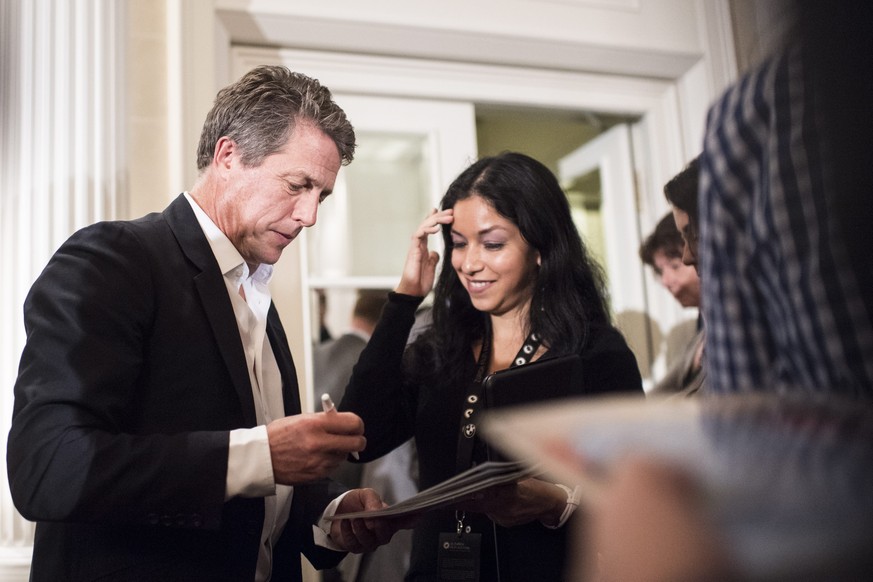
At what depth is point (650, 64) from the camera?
2.77 meters

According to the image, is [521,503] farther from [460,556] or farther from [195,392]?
Answer: [195,392]

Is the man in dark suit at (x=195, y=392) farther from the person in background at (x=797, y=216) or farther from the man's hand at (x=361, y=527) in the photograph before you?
the person in background at (x=797, y=216)

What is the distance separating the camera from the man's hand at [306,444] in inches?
42.6

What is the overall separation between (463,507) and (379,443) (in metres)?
0.56

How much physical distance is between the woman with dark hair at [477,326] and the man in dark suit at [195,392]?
222 millimetres

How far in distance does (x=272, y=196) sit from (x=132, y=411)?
483mm

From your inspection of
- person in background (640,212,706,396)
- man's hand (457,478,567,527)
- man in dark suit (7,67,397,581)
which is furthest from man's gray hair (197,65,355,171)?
person in background (640,212,706,396)

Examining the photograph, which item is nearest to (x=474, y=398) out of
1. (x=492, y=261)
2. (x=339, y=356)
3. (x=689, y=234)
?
(x=492, y=261)

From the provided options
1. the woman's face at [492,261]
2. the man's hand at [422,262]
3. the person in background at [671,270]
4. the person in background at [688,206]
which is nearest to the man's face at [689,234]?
the person in background at [688,206]

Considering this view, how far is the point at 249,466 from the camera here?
1.05 metres

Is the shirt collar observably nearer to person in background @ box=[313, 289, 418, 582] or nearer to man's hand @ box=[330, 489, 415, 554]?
man's hand @ box=[330, 489, 415, 554]

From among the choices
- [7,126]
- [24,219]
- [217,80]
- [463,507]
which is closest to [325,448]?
[463,507]

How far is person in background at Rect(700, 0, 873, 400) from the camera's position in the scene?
414 millimetres

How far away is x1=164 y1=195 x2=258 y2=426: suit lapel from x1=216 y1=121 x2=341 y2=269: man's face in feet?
0.33
